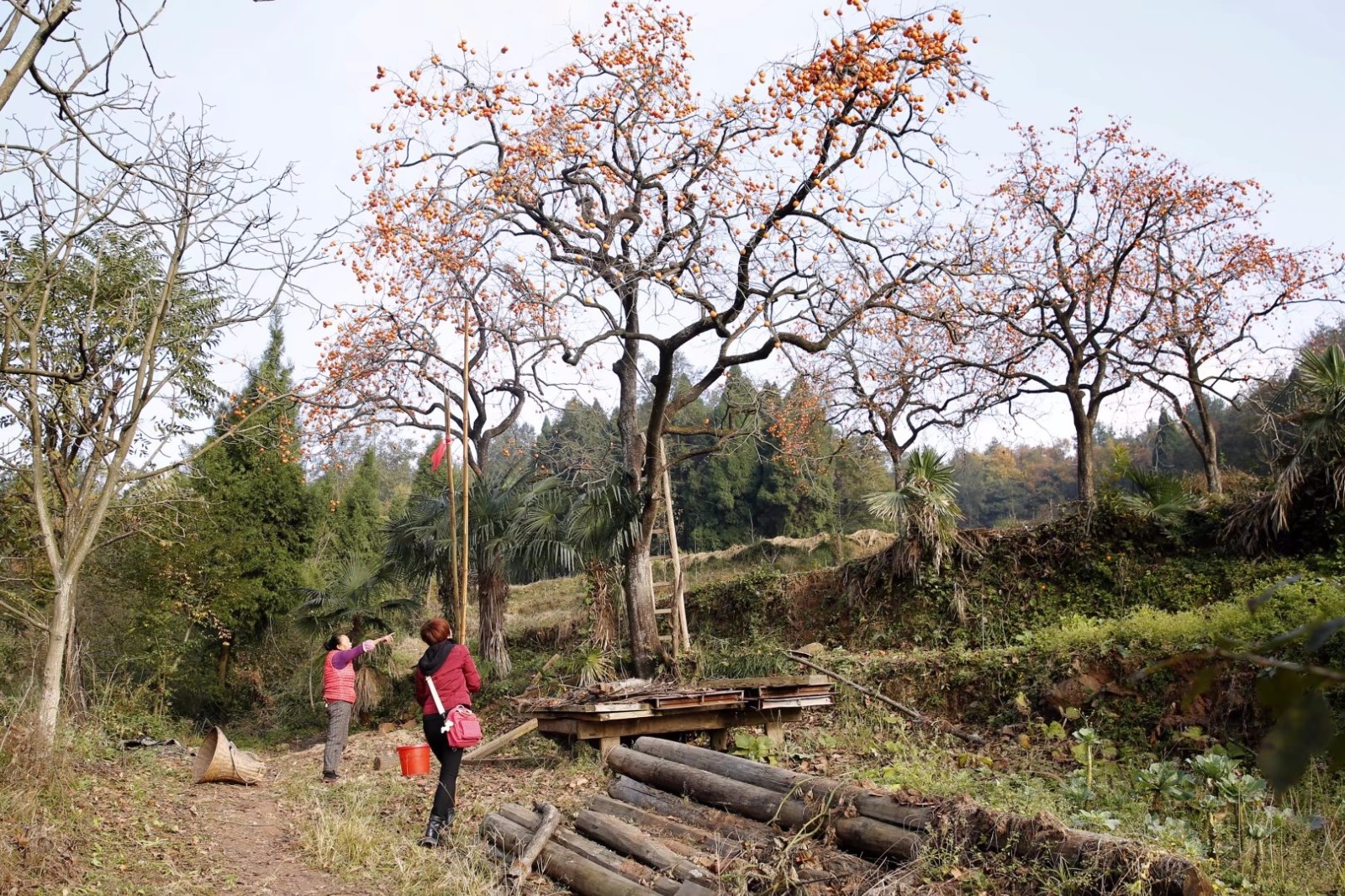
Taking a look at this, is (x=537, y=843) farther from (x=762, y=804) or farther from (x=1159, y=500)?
(x=1159, y=500)

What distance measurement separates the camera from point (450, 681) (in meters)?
7.97

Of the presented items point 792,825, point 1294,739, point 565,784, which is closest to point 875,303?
point 565,784

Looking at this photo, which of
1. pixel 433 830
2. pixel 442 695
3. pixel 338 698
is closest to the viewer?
pixel 433 830

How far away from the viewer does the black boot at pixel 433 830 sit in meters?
7.46

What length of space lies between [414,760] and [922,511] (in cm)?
843

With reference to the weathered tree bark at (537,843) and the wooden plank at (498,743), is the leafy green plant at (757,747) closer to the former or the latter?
the weathered tree bark at (537,843)

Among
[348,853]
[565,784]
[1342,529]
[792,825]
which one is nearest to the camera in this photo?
[792,825]

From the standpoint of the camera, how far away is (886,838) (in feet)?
17.4

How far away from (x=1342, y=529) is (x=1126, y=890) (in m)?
9.40

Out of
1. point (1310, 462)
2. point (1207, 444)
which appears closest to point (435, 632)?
point (1310, 462)

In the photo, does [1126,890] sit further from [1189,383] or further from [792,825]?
[1189,383]

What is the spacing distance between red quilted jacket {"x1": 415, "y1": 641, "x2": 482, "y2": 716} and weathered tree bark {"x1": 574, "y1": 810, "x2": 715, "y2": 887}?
4.31 ft

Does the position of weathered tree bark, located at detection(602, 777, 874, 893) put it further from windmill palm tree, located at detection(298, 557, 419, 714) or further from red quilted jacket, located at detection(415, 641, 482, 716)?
windmill palm tree, located at detection(298, 557, 419, 714)

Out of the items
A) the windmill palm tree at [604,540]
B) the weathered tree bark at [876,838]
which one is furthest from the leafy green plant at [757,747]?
the windmill palm tree at [604,540]
